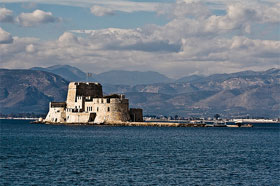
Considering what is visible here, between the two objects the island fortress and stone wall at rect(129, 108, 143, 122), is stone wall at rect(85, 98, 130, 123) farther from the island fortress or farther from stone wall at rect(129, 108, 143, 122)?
stone wall at rect(129, 108, 143, 122)

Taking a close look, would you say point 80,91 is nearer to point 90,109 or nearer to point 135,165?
point 90,109

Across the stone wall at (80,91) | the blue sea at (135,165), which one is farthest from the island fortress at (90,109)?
the blue sea at (135,165)

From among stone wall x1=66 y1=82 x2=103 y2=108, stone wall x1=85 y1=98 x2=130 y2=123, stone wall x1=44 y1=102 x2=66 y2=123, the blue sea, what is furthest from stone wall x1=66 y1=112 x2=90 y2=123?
the blue sea

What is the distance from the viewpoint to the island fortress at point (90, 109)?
11950cm

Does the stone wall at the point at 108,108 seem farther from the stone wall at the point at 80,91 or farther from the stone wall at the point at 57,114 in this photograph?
the stone wall at the point at 57,114

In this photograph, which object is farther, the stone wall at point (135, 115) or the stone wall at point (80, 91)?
the stone wall at point (135, 115)

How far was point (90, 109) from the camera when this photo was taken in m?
122

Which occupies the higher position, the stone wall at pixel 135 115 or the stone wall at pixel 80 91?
the stone wall at pixel 80 91

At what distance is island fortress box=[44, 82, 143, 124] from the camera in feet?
392

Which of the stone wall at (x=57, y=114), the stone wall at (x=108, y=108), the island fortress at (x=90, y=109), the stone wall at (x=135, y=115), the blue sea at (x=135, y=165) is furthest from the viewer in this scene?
the stone wall at (x=135, y=115)

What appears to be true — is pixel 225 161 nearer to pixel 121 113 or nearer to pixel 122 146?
pixel 122 146

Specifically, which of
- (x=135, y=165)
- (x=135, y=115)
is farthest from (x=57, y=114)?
(x=135, y=165)

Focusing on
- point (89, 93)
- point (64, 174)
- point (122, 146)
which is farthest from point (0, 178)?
point (89, 93)

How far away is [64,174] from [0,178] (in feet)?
15.9
